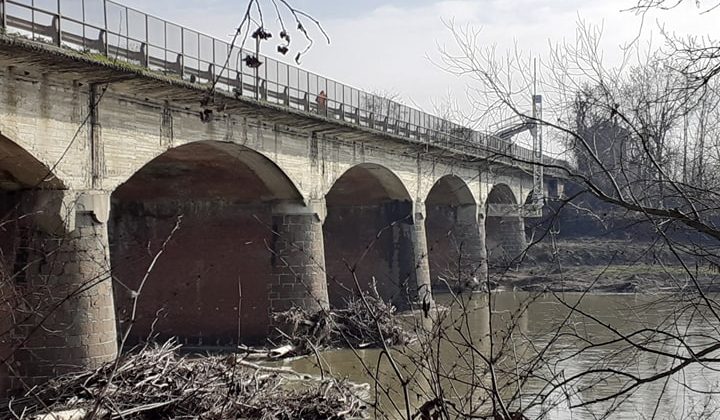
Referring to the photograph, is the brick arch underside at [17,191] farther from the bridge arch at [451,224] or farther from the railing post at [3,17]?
the bridge arch at [451,224]

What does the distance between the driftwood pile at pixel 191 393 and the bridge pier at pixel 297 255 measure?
334 inches

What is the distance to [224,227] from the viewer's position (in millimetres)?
22656

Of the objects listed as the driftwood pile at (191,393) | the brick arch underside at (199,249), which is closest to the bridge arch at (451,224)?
the brick arch underside at (199,249)

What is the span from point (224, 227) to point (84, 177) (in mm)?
9244

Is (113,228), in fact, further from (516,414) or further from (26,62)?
(516,414)

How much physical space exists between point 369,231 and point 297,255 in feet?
29.5

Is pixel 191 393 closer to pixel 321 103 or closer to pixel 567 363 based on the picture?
pixel 567 363

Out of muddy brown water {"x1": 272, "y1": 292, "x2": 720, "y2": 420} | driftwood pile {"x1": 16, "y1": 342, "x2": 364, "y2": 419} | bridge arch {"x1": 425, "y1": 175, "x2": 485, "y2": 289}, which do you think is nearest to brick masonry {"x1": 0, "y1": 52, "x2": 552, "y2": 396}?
driftwood pile {"x1": 16, "y1": 342, "x2": 364, "y2": 419}

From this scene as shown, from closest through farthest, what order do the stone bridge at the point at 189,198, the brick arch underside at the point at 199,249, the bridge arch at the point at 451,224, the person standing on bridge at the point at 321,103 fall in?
the stone bridge at the point at 189,198 → the person standing on bridge at the point at 321,103 → the brick arch underside at the point at 199,249 → the bridge arch at the point at 451,224

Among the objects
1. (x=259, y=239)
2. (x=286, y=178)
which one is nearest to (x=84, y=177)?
(x=286, y=178)

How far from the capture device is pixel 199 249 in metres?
22.8

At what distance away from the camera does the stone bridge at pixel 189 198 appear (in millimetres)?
10959

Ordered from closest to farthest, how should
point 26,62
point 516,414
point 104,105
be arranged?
1. point 516,414
2. point 26,62
3. point 104,105

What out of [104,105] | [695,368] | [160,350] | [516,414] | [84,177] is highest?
[104,105]
